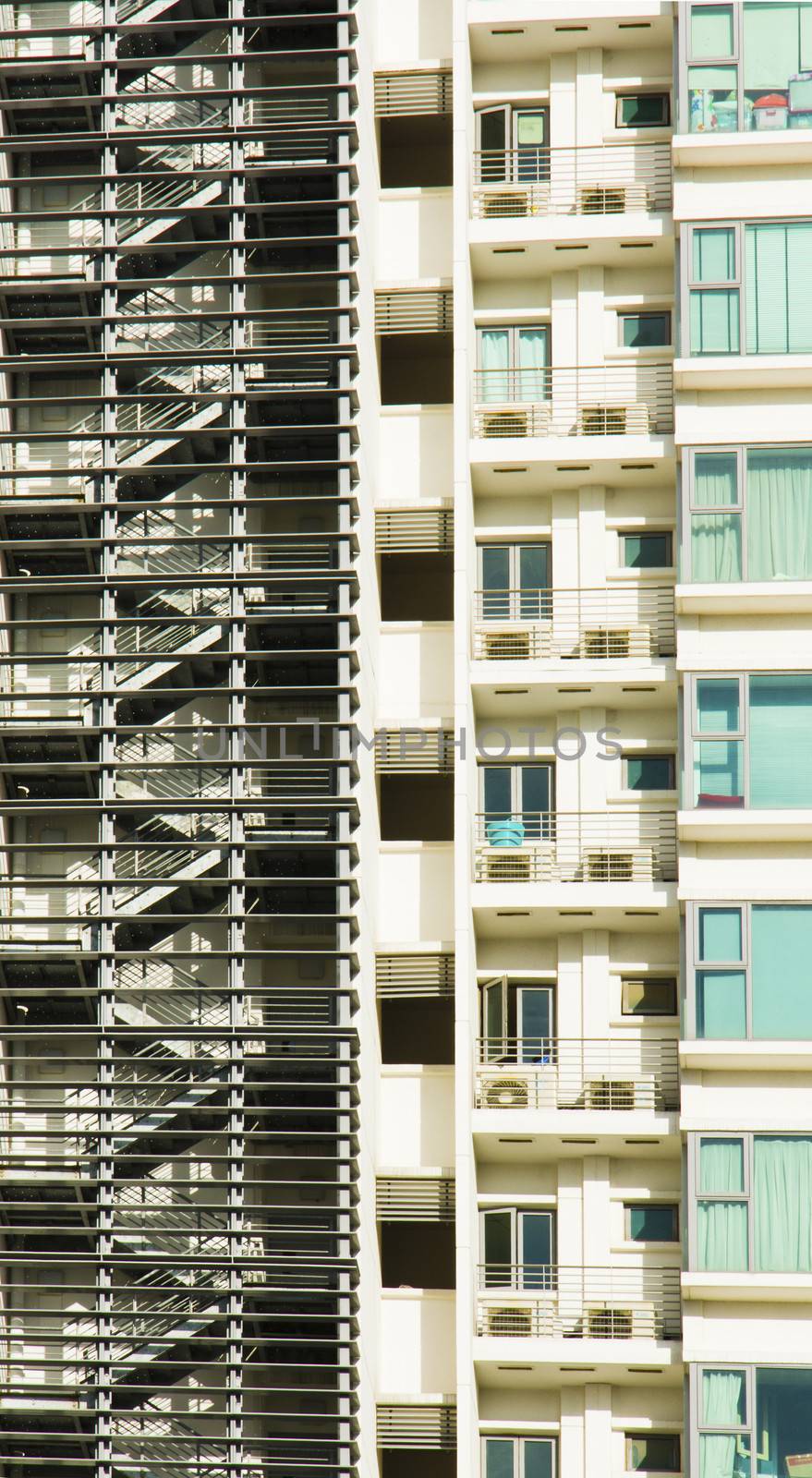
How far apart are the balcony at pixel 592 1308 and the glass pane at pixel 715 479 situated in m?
11.4

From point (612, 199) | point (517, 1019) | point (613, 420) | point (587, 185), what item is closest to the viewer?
point (517, 1019)

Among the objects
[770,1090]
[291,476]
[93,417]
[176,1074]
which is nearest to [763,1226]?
[770,1090]

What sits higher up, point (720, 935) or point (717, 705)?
point (717, 705)

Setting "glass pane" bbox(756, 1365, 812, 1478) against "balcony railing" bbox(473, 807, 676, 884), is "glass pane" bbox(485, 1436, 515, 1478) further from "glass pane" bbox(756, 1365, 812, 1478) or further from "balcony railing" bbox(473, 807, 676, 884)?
"balcony railing" bbox(473, 807, 676, 884)

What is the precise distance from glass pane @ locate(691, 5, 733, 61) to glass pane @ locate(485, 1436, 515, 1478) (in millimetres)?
21075

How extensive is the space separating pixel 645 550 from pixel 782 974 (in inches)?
289

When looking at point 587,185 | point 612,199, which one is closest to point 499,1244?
point 612,199

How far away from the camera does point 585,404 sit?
30562mm

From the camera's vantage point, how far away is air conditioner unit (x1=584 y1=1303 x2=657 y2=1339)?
27.9m

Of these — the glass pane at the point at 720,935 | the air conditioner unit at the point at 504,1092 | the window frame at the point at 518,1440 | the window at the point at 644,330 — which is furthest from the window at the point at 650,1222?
the window at the point at 644,330

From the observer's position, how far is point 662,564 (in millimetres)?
30688

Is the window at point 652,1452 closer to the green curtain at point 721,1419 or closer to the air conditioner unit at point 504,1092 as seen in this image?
the green curtain at point 721,1419

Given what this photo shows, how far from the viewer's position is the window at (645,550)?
3072 cm

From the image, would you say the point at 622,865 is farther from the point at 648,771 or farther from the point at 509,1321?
the point at 509,1321
